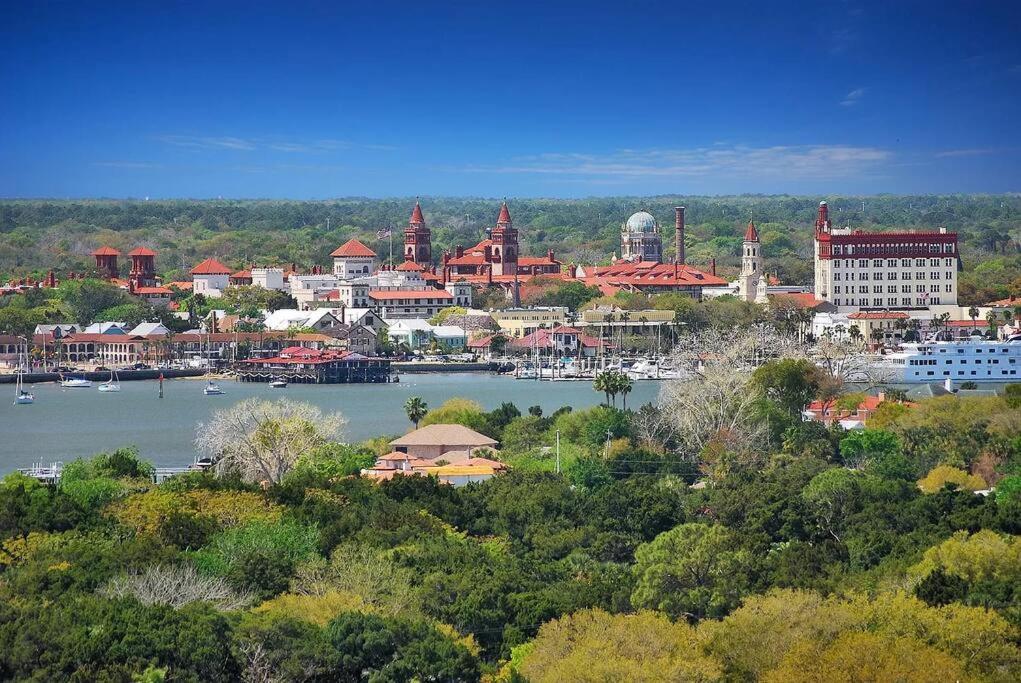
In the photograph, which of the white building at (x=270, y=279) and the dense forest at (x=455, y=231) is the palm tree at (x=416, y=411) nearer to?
the dense forest at (x=455, y=231)

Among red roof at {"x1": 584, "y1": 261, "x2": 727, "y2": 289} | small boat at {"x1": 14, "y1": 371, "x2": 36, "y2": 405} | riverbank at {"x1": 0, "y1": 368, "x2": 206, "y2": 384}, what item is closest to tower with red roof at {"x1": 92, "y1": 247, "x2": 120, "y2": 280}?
red roof at {"x1": 584, "y1": 261, "x2": 727, "y2": 289}

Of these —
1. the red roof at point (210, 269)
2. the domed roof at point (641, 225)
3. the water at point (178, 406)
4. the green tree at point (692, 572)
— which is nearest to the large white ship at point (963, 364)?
the water at point (178, 406)

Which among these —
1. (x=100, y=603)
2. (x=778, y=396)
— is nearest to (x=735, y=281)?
(x=778, y=396)

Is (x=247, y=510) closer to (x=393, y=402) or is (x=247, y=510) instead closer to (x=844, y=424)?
(x=844, y=424)

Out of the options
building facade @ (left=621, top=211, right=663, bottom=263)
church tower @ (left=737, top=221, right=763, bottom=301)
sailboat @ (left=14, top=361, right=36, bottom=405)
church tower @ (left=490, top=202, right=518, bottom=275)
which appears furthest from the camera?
building facade @ (left=621, top=211, right=663, bottom=263)

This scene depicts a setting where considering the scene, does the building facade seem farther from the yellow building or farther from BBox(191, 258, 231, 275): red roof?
the yellow building

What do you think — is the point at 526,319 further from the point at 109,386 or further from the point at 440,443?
the point at 440,443

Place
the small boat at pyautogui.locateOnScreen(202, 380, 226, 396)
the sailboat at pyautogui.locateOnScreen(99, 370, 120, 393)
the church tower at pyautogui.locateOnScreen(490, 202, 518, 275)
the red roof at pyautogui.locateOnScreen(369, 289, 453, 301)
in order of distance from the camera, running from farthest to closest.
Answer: the church tower at pyautogui.locateOnScreen(490, 202, 518, 275) → the red roof at pyautogui.locateOnScreen(369, 289, 453, 301) → the sailboat at pyautogui.locateOnScreen(99, 370, 120, 393) → the small boat at pyautogui.locateOnScreen(202, 380, 226, 396)
